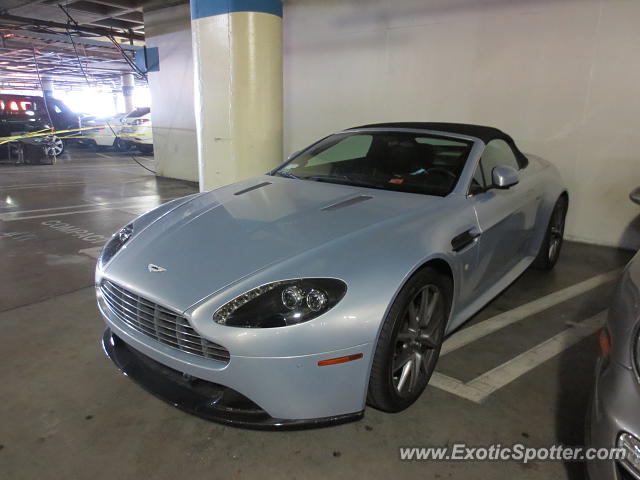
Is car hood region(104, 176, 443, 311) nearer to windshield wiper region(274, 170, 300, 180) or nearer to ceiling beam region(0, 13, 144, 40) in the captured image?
windshield wiper region(274, 170, 300, 180)

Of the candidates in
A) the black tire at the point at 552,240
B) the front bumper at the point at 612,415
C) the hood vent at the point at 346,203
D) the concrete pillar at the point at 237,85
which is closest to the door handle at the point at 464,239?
the hood vent at the point at 346,203

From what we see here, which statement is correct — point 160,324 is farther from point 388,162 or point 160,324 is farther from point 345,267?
point 388,162

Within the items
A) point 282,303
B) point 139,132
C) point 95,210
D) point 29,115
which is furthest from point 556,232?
point 139,132

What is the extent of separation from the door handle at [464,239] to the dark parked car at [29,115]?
40.6 feet

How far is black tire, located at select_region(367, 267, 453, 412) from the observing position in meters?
1.84

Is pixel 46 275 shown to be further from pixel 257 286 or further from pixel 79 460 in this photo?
pixel 257 286

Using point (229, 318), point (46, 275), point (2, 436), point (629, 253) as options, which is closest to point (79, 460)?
point (2, 436)

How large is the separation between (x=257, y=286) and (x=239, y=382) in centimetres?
36

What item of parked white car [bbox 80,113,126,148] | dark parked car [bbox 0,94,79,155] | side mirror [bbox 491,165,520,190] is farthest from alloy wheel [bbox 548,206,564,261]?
parked white car [bbox 80,113,126,148]

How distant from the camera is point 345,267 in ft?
6.07

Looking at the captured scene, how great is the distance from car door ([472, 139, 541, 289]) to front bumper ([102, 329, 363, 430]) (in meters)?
1.39

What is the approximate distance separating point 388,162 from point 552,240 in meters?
1.99

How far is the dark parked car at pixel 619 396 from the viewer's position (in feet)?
4.20

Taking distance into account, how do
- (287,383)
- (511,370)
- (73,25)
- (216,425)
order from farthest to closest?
(73,25)
(511,370)
(216,425)
(287,383)
